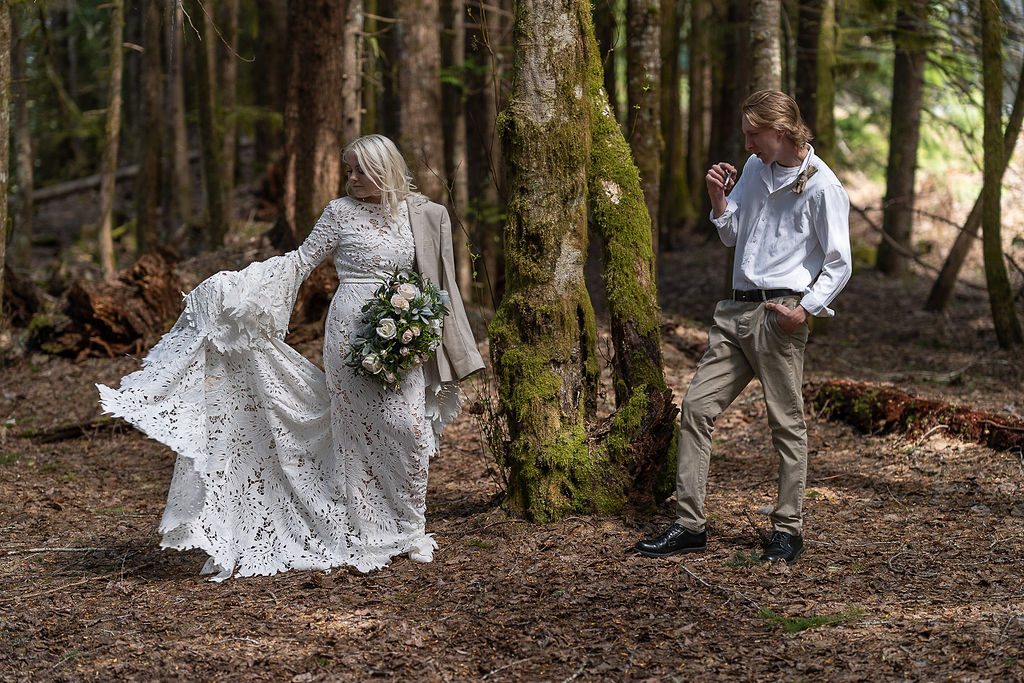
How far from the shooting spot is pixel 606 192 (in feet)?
18.6

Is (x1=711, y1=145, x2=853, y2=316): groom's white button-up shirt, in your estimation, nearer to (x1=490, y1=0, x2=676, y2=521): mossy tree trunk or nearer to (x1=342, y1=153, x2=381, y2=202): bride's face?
(x1=490, y1=0, x2=676, y2=521): mossy tree trunk

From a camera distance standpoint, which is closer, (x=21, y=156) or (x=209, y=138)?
(x=21, y=156)

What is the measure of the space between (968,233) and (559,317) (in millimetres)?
8197

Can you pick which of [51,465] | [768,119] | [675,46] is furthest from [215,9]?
[768,119]

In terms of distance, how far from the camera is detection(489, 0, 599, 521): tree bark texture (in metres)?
5.45

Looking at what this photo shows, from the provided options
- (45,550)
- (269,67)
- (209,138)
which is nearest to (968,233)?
(45,550)

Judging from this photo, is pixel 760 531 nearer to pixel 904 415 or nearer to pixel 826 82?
pixel 904 415

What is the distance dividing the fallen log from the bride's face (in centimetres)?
461

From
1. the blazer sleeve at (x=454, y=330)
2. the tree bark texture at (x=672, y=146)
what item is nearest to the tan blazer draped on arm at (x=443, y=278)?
the blazer sleeve at (x=454, y=330)

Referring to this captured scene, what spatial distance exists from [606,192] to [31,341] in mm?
7865

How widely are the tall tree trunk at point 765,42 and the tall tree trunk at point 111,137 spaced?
311 inches

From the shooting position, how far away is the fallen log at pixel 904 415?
6.85m

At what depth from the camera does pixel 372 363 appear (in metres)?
5.07

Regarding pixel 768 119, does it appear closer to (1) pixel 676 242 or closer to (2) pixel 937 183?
(1) pixel 676 242
